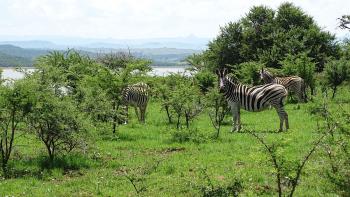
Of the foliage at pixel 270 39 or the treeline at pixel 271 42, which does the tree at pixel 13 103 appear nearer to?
the treeline at pixel 271 42

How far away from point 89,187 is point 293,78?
2044 cm

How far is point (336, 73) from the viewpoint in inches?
1261

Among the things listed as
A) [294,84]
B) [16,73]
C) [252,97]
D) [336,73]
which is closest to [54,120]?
[16,73]

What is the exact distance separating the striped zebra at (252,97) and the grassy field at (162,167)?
2.85 feet

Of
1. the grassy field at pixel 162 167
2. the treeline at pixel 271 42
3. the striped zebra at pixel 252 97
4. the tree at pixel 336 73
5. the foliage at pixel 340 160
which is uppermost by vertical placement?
the treeline at pixel 271 42

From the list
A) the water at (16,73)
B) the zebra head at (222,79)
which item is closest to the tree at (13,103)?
the water at (16,73)

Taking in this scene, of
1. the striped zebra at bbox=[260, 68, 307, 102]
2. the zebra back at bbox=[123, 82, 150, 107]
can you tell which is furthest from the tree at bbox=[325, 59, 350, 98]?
the zebra back at bbox=[123, 82, 150, 107]

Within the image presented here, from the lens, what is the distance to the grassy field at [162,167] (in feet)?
35.2

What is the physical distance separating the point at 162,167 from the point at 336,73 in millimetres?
22381

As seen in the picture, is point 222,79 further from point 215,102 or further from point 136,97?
point 136,97

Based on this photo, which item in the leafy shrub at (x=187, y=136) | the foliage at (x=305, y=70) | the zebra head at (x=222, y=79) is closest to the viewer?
the leafy shrub at (x=187, y=136)

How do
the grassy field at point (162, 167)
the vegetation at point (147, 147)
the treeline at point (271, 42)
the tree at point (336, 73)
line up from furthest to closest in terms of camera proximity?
the treeline at point (271, 42) → the tree at point (336, 73) → the grassy field at point (162, 167) → the vegetation at point (147, 147)

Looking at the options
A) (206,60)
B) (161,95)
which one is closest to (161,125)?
(161,95)

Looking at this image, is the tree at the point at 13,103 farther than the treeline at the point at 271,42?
No
